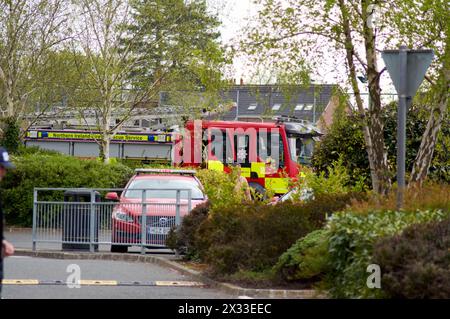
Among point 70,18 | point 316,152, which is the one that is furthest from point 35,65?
point 316,152

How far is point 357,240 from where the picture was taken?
11.7m

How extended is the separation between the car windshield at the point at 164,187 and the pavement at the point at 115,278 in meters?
1.14

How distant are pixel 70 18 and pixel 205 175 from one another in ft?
44.9

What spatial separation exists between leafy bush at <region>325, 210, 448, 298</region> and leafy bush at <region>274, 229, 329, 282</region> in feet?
0.62

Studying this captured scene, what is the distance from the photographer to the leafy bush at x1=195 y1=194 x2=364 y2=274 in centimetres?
1543

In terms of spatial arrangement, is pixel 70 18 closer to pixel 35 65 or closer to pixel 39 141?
pixel 35 65

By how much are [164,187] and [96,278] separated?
6832 mm

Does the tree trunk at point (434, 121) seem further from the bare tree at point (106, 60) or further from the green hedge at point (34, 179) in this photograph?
the bare tree at point (106, 60)

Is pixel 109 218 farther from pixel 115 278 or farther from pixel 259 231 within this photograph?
pixel 259 231

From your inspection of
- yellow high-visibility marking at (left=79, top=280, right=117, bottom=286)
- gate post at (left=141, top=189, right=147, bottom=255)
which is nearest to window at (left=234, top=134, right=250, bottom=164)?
gate post at (left=141, top=189, right=147, bottom=255)

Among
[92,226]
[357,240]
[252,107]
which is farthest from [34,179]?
[252,107]

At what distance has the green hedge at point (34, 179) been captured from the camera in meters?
30.0

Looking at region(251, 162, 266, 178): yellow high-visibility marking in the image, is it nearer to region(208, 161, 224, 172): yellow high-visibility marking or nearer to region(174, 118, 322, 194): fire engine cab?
region(174, 118, 322, 194): fire engine cab
